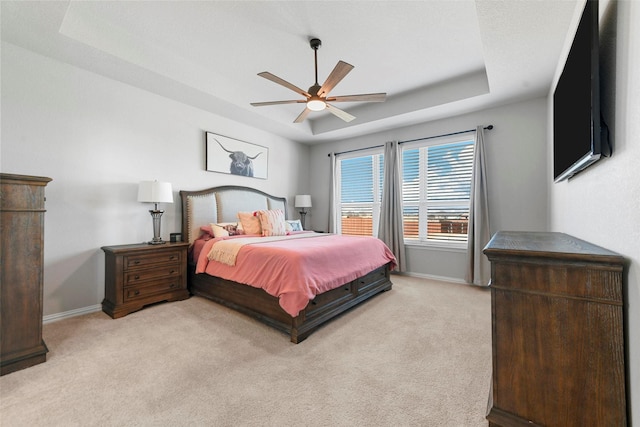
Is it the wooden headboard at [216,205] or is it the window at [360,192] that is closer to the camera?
the wooden headboard at [216,205]

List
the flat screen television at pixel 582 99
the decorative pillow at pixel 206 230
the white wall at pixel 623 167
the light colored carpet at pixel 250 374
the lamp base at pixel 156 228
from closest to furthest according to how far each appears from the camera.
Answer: the white wall at pixel 623 167, the flat screen television at pixel 582 99, the light colored carpet at pixel 250 374, the lamp base at pixel 156 228, the decorative pillow at pixel 206 230

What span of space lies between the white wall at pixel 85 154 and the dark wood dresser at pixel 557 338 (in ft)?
Answer: 12.1

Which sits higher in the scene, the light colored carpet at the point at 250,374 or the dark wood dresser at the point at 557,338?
the dark wood dresser at the point at 557,338

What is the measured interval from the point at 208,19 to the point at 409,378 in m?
3.32

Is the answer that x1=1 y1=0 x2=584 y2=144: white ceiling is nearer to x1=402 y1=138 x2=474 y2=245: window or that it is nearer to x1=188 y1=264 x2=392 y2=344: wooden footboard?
x1=402 y1=138 x2=474 y2=245: window

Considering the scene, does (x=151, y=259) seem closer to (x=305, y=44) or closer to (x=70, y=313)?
(x=70, y=313)

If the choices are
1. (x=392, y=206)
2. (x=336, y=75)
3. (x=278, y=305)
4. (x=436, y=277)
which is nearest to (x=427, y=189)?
(x=392, y=206)

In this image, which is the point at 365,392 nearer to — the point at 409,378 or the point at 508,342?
the point at 409,378

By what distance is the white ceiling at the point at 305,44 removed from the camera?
217 centimetres

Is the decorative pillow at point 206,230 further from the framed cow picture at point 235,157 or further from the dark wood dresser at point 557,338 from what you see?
the dark wood dresser at point 557,338

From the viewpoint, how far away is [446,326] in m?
2.50

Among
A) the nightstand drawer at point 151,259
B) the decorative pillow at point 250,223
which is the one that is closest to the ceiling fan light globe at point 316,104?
the decorative pillow at point 250,223

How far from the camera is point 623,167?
106 centimetres

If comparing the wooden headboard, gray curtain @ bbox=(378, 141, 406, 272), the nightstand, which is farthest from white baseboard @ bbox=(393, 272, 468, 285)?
the nightstand
